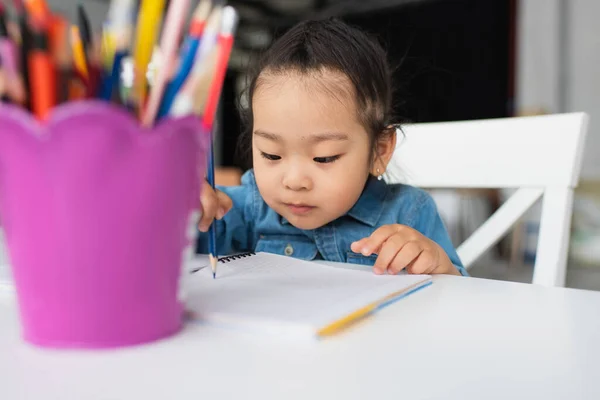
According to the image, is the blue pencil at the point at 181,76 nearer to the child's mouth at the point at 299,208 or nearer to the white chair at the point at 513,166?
the child's mouth at the point at 299,208

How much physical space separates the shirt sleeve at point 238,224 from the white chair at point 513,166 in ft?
0.90

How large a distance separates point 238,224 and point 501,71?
3.62 m

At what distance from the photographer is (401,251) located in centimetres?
51

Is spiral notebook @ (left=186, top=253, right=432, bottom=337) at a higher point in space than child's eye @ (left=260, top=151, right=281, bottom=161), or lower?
lower

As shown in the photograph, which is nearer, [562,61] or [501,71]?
[562,61]

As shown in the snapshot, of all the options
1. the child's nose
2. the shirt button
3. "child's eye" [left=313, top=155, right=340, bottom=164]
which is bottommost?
the shirt button

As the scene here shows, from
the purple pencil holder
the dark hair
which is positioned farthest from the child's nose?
the purple pencil holder

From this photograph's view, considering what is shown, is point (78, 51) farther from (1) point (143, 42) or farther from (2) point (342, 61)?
(2) point (342, 61)

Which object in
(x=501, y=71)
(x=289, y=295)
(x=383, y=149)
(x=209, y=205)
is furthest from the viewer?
(x=501, y=71)

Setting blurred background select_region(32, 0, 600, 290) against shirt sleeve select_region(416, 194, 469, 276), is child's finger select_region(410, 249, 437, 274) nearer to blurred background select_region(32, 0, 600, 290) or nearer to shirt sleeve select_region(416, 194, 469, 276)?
shirt sleeve select_region(416, 194, 469, 276)

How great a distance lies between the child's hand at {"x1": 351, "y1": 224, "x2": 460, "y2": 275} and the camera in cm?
50

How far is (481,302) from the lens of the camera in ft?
1.27

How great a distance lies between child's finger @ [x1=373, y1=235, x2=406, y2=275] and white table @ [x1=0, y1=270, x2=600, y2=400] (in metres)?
0.16

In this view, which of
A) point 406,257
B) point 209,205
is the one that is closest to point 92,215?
point 209,205
